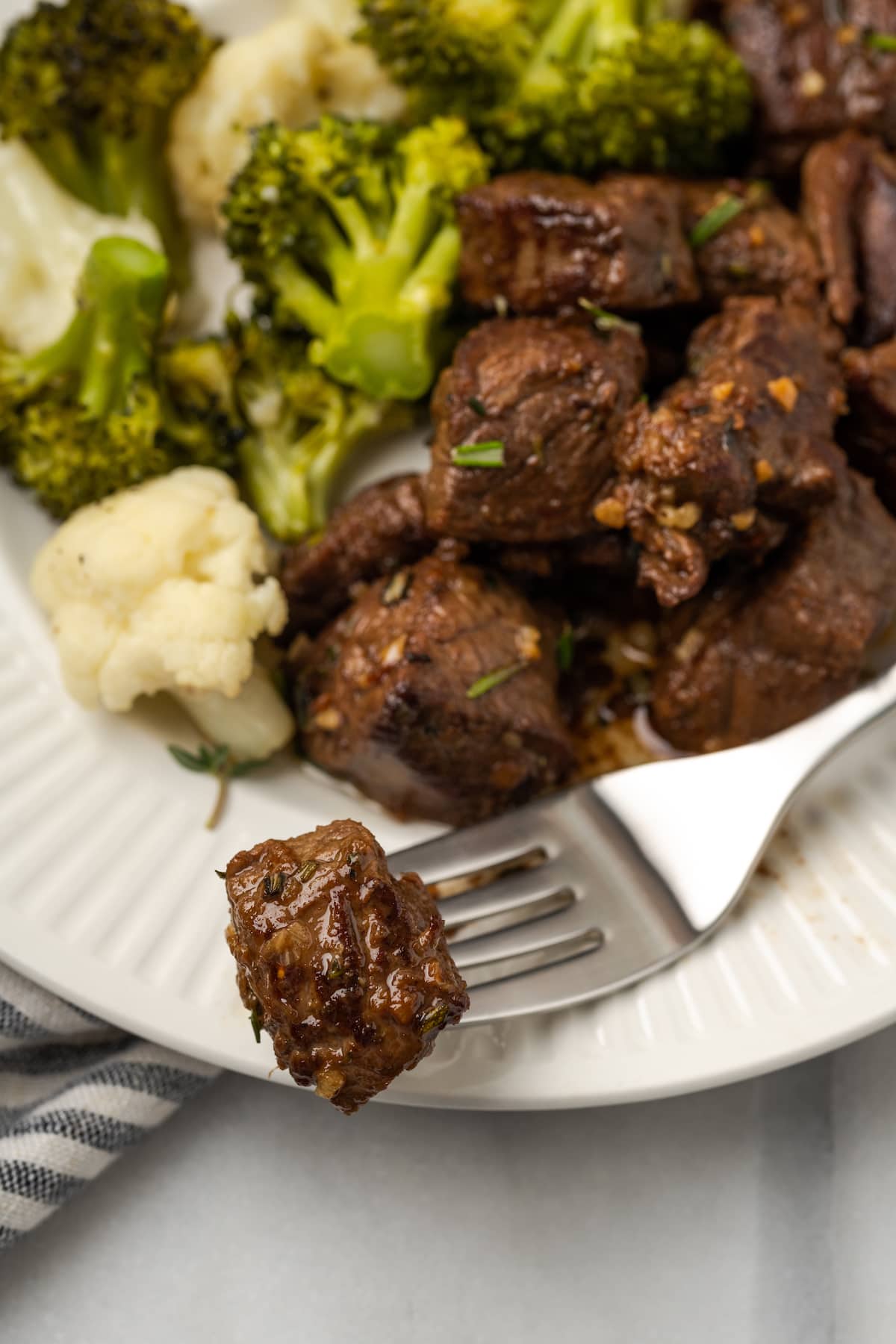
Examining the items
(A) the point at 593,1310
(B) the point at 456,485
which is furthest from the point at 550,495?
(A) the point at 593,1310

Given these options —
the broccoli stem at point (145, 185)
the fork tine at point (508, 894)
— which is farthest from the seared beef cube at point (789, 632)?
the broccoli stem at point (145, 185)

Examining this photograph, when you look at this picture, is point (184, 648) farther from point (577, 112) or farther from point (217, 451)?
point (577, 112)

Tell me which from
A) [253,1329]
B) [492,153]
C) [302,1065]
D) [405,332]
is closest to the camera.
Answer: [302,1065]

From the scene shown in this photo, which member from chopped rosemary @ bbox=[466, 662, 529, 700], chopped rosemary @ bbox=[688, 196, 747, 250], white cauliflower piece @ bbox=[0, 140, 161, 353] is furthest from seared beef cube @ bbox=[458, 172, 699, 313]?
white cauliflower piece @ bbox=[0, 140, 161, 353]

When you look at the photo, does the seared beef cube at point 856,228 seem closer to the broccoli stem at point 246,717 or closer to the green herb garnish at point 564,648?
the green herb garnish at point 564,648

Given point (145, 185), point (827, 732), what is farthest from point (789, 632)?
point (145, 185)

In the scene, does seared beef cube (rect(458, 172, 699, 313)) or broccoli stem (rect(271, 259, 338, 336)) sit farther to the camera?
broccoli stem (rect(271, 259, 338, 336))

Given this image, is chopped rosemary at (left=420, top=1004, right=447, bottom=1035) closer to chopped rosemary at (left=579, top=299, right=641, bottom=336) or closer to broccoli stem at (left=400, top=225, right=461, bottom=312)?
chopped rosemary at (left=579, top=299, right=641, bottom=336)
